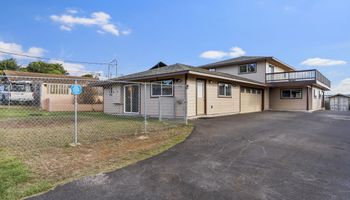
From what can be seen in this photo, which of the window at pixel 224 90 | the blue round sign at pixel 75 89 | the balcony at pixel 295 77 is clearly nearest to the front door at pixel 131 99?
the window at pixel 224 90

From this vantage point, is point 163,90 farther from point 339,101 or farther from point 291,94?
point 339,101

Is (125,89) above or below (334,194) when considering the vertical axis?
above

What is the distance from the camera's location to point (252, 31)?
61.8 ft

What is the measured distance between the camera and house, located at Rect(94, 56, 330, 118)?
465 inches

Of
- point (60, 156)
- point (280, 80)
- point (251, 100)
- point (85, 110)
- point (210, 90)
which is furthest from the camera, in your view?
point (280, 80)

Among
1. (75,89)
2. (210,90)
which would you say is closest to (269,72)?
(210,90)

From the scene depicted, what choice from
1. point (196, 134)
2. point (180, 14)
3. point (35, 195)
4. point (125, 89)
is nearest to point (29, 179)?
point (35, 195)

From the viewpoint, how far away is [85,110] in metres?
19.4

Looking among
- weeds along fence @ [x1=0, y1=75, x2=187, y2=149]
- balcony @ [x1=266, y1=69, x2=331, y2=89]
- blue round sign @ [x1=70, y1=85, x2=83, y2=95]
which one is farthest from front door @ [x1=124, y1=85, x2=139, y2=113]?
balcony @ [x1=266, y1=69, x2=331, y2=89]

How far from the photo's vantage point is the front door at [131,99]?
14320 millimetres

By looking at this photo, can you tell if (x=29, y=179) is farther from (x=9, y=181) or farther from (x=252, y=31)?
(x=252, y=31)

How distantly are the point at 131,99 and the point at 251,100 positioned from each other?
33.0 ft

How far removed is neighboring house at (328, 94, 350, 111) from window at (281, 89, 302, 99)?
780 inches

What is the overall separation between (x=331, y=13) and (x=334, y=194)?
15.2m
